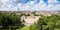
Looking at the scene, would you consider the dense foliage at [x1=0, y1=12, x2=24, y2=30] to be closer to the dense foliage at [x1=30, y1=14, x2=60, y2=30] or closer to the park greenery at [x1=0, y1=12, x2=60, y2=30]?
the park greenery at [x1=0, y1=12, x2=60, y2=30]

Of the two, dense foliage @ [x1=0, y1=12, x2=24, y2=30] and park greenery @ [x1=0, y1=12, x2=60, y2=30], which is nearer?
park greenery @ [x1=0, y1=12, x2=60, y2=30]

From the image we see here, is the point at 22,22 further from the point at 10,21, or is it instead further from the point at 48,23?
the point at 48,23

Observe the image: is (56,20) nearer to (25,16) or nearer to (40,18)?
(40,18)

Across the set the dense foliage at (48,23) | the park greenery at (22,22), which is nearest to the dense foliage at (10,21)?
the park greenery at (22,22)

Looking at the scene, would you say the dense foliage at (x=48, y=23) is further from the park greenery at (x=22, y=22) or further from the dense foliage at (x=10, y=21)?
the dense foliage at (x=10, y=21)

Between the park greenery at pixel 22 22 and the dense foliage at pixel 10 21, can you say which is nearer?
the park greenery at pixel 22 22

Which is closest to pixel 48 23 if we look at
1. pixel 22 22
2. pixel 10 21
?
pixel 22 22

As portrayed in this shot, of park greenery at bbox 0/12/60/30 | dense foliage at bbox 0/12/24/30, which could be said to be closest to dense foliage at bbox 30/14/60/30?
park greenery at bbox 0/12/60/30
